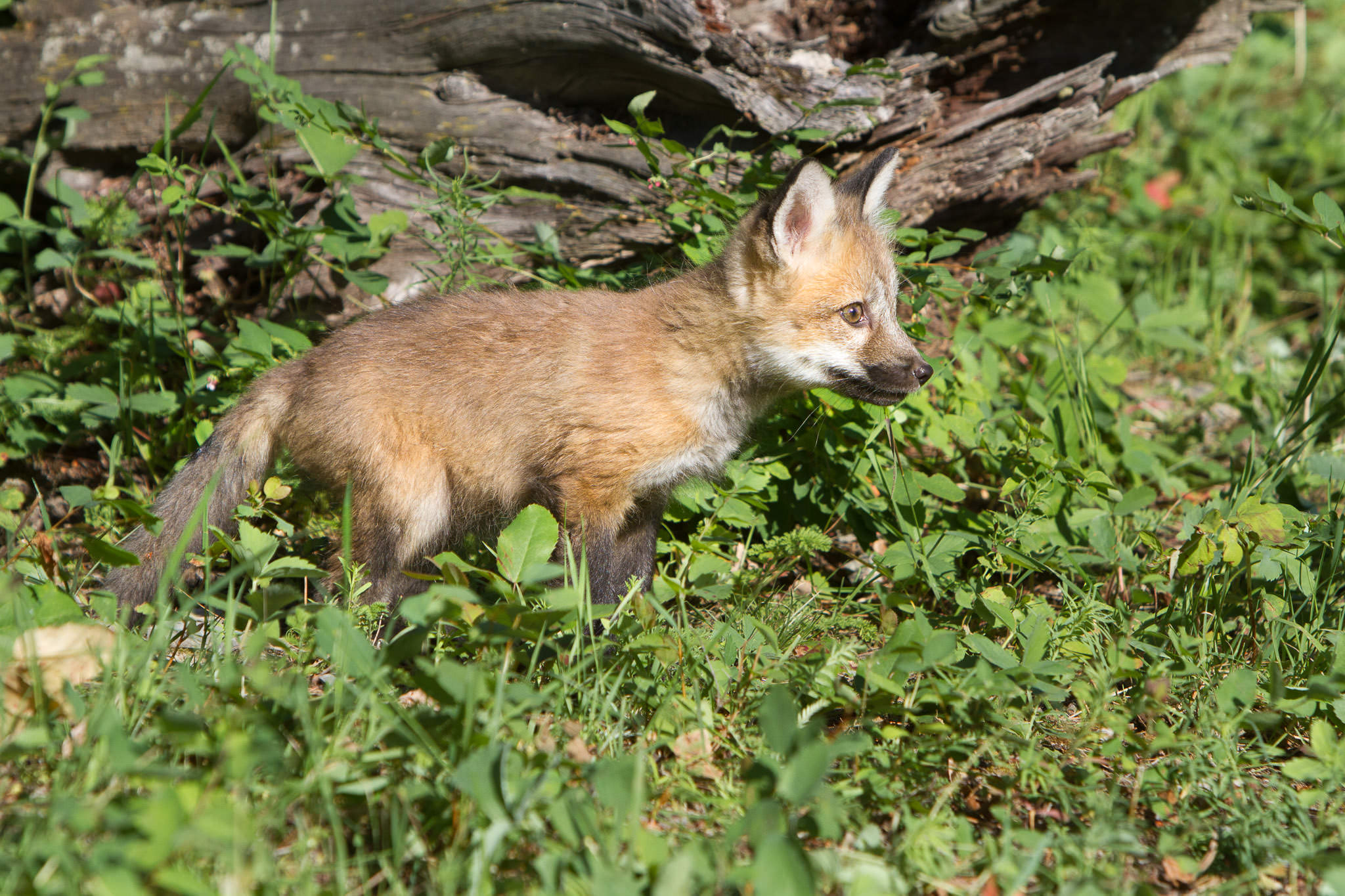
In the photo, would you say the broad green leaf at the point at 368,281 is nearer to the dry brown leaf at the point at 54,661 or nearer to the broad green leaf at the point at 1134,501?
the dry brown leaf at the point at 54,661

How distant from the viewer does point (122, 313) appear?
4441mm

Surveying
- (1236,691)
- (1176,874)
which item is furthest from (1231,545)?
(1176,874)

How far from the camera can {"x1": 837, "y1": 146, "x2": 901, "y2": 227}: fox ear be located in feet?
12.5

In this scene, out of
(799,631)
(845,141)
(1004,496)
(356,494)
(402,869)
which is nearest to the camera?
(402,869)

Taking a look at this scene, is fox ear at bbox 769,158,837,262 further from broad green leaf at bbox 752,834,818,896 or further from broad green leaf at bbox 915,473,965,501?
broad green leaf at bbox 752,834,818,896

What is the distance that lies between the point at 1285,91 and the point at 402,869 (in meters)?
10.0

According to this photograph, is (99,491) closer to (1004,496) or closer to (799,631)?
(799,631)

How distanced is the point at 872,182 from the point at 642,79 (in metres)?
1.39

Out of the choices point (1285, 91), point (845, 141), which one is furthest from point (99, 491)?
point (1285, 91)

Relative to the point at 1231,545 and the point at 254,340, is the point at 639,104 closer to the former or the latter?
the point at 254,340

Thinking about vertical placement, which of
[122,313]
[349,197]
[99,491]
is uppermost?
[349,197]

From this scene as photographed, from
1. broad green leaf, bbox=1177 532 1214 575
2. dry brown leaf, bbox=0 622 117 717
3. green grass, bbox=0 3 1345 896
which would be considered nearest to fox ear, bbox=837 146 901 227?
green grass, bbox=0 3 1345 896

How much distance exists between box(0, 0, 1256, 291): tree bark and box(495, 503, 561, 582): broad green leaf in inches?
88.6

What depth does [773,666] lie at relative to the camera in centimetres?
285
